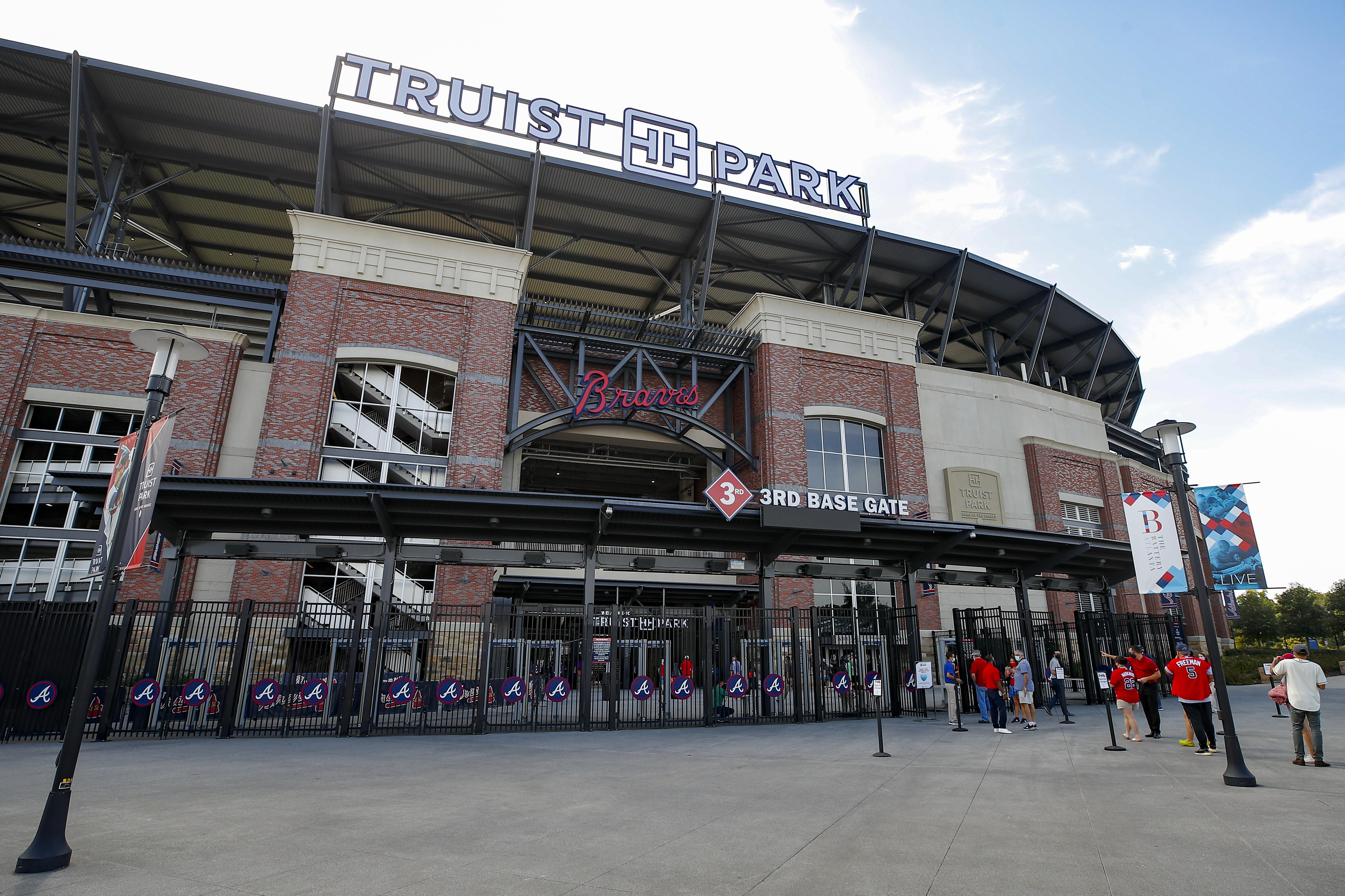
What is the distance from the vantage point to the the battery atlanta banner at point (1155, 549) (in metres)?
11.3

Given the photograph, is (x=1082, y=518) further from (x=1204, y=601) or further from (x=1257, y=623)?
(x=1257, y=623)

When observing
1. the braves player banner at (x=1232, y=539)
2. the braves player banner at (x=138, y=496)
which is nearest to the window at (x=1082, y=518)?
the braves player banner at (x=1232, y=539)

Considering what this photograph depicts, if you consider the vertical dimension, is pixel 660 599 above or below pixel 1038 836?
above

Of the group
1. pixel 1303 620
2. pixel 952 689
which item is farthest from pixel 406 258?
pixel 1303 620

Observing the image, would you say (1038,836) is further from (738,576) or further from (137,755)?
(738,576)

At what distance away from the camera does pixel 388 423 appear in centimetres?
2438

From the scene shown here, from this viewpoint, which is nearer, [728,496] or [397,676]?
[397,676]

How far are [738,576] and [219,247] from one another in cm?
2883

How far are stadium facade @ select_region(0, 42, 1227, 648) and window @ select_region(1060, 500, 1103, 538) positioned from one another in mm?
186

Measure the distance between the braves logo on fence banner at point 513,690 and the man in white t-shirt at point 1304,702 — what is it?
1268 cm

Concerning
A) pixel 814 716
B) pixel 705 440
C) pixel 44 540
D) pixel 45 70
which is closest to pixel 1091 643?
pixel 814 716

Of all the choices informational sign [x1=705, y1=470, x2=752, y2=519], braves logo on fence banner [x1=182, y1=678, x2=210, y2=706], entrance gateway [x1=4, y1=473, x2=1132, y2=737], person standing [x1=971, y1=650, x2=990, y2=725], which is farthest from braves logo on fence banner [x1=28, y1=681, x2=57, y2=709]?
person standing [x1=971, y1=650, x2=990, y2=725]

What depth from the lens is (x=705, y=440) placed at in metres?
31.0

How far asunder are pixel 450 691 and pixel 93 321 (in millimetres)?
19382
